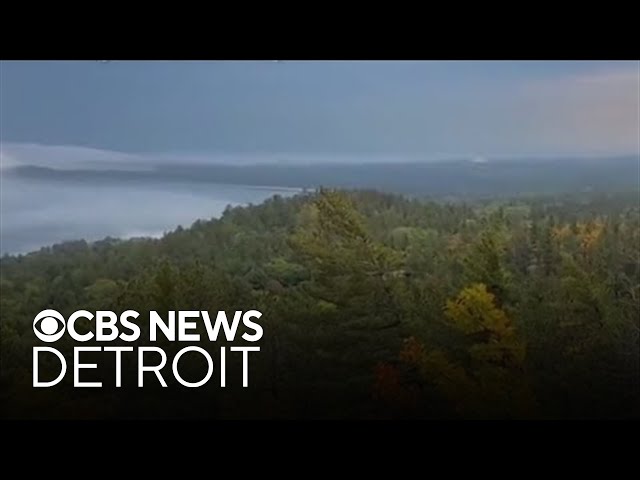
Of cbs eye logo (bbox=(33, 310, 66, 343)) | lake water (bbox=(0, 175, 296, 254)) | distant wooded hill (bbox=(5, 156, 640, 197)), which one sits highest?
distant wooded hill (bbox=(5, 156, 640, 197))

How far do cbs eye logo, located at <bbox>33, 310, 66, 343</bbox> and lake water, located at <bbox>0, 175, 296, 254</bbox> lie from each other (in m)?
0.29

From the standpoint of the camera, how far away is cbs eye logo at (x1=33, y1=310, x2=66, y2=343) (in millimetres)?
4453

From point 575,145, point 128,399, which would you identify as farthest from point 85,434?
point 575,145

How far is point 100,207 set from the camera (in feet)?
14.7

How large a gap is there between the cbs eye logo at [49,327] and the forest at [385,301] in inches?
1.2

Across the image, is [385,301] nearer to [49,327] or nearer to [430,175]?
[430,175]

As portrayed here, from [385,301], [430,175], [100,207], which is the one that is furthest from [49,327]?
[430,175]

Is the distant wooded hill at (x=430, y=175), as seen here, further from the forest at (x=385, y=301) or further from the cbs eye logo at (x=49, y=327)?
the cbs eye logo at (x=49, y=327)

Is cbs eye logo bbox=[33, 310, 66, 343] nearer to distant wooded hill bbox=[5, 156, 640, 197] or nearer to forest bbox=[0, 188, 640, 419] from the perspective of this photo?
forest bbox=[0, 188, 640, 419]

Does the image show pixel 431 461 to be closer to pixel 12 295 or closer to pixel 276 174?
pixel 276 174

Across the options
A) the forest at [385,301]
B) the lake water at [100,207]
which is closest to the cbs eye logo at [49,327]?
the forest at [385,301]

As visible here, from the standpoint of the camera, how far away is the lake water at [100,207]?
4426mm

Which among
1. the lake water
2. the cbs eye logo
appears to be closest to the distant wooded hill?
the lake water
